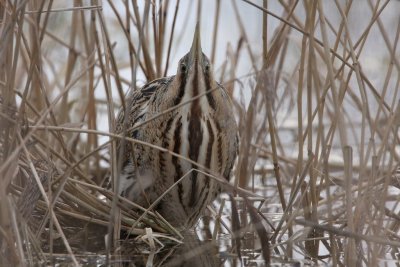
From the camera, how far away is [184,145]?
10.1 ft

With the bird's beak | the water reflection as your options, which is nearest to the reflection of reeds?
the water reflection

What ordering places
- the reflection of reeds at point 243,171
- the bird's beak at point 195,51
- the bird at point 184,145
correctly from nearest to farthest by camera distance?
the reflection of reeds at point 243,171, the bird's beak at point 195,51, the bird at point 184,145

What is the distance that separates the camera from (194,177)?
122 inches

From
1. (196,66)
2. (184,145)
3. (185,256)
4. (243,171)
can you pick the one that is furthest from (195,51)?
(243,171)

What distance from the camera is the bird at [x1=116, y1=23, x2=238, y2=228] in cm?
299

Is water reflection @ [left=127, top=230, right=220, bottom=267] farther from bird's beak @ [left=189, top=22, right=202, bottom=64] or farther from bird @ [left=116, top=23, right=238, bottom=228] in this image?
bird's beak @ [left=189, top=22, right=202, bottom=64]

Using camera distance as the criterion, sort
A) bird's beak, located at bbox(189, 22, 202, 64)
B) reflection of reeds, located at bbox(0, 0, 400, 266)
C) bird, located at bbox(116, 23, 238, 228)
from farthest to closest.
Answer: bird, located at bbox(116, 23, 238, 228) → bird's beak, located at bbox(189, 22, 202, 64) → reflection of reeds, located at bbox(0, 0, 400, 266)

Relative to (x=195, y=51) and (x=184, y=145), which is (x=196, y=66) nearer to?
(x=195, y=51)

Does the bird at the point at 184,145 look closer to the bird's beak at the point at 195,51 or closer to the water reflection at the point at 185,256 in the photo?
the bird's beak at the point at 195,51

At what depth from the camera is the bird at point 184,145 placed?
2.99 meters

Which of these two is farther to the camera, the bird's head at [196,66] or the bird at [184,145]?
the bird at [184,145]

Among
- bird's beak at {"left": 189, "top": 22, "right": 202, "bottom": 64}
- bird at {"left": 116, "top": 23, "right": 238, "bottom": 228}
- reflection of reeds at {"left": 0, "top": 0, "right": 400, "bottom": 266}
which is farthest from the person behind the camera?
bird at {"left": 116, "top": 23, "right": 238, "bottom": 228}

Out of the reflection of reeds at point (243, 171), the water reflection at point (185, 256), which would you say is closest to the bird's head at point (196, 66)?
the reflection of reeds at point (243, 171)

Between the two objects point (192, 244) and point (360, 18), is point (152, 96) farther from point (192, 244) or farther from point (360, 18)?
Result: point (360, 18)
